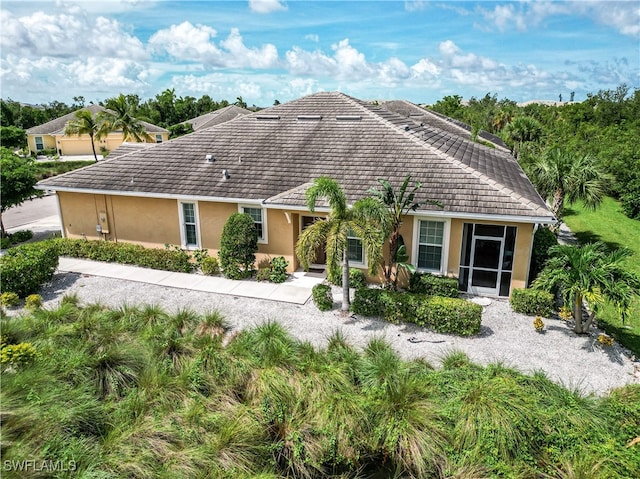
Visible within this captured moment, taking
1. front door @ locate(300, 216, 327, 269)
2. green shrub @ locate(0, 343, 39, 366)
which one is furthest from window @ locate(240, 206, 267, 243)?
green shrub @ locate(0, 343, 39, 366)

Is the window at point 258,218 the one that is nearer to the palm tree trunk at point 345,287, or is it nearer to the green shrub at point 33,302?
the palm tree trunk at point 345,287

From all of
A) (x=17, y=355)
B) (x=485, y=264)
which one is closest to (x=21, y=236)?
(x=17, y=355)

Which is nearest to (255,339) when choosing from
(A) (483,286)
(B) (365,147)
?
(A) (483,286)

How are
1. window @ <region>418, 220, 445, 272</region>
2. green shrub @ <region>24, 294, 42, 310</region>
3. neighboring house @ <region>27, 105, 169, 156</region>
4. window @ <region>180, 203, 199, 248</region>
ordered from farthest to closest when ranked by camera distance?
neighboring house @ <region>27, 105, 169, 156</region>
window @ <region>180, 203, 199, 248</region>
window @ <region>418, 220, 445, 272</region>
green shrub @ <region>24, 294, 42, 310</region>

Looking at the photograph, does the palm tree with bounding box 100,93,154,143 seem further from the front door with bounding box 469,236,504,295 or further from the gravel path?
the front door with bounding box 469,236,504,295

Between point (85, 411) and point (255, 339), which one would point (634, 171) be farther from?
point (85, 411)

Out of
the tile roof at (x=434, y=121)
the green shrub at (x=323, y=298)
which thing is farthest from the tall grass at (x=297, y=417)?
the tile roof at (x=434, y=121)
